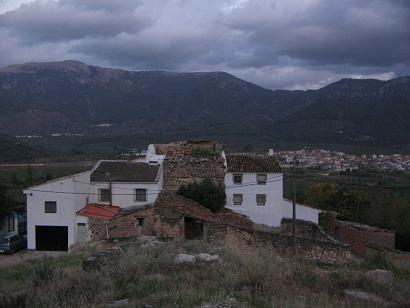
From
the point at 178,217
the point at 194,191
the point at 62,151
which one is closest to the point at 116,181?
the point at 194,191

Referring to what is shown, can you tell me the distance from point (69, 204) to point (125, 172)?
516cm

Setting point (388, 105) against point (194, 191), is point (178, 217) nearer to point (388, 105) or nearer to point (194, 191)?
point (194, 191)

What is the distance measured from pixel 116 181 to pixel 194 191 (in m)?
5.79

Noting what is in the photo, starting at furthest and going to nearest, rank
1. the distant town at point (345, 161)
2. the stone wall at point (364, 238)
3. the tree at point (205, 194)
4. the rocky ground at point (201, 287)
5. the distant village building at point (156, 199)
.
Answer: the distant town at point (345, 161)
the tree at point (205, 194)
the stone wall at point (364, 238)
the distant village building at point (156, 199)
the rocky ground at point (201, 287)

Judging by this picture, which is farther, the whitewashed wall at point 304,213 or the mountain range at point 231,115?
the mountain range at point 231,115

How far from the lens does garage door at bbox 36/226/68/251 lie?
36969 mm

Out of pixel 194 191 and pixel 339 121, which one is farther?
pixel 339 121

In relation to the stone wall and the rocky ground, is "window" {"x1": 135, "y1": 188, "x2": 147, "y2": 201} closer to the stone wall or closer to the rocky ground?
the stone wall

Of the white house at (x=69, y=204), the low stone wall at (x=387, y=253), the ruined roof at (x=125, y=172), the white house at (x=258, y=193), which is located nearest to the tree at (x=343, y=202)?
the white house at (x=258, y=193)

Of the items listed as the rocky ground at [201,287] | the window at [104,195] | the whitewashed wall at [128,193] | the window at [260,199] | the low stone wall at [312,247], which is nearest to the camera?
the rocky ground at [201,287]

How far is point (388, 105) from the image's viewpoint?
448 feet

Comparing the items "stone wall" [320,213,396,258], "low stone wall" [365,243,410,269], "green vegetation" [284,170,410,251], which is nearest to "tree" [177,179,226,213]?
"stone wall" [320,213,396,258]

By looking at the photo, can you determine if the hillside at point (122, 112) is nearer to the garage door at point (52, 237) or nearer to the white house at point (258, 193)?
the white house at point (258, 193)

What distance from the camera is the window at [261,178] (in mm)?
42656
